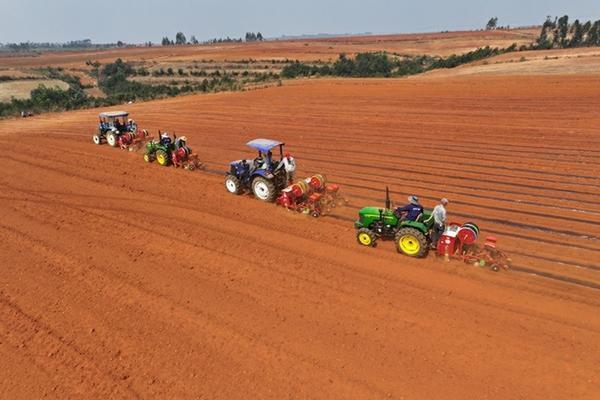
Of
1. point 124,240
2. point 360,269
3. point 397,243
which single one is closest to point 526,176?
point 397,243

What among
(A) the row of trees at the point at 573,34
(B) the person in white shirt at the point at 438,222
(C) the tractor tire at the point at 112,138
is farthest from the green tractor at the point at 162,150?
(A) the row of trees at the point at 573,34

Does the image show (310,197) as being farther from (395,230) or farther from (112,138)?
(112,138)

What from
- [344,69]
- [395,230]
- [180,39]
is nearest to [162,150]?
[395,230]

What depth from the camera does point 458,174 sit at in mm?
12367

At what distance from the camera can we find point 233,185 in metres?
11.4

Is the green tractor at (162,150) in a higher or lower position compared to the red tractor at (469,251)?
higher

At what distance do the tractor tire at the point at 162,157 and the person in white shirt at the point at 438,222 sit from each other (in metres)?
9.31

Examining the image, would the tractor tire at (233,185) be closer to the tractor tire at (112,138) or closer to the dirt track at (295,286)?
the dirt track at (295,286)

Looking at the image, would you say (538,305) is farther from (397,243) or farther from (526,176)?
(526,176)

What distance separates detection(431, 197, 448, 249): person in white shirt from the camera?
7.42m

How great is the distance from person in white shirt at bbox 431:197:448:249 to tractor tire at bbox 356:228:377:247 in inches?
44.1

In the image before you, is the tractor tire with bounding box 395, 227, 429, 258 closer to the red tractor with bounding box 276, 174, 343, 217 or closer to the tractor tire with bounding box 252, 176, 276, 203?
the red tractor with bounding box 276, 174, 343, 217

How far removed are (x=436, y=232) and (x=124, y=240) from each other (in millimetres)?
6309

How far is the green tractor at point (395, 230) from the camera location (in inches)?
307
